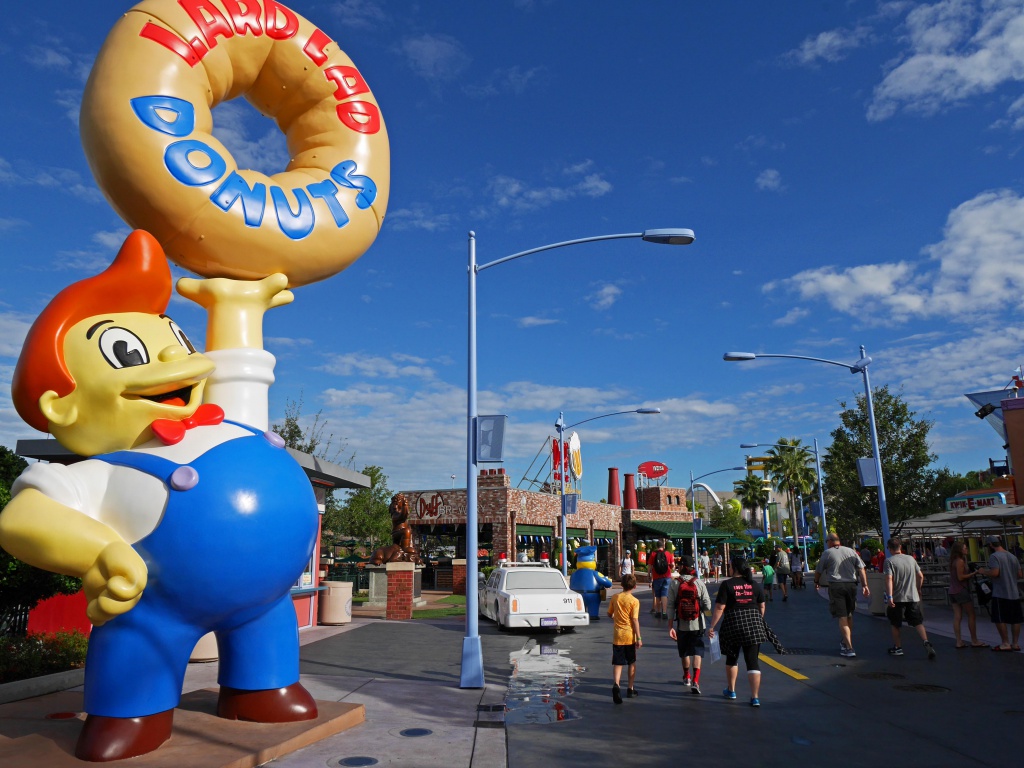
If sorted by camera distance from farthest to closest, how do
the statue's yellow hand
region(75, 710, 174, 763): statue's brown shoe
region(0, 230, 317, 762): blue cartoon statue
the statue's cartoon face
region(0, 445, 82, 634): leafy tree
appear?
1. region(0, 445, 82, 634): leafy tree
2. the statue's cartoon face
3. region(75, 710, 174, 763): statue's brown shoe
4. region(0, 230, 317, 762): blue cartoon statue
5. the statue's yellow hand

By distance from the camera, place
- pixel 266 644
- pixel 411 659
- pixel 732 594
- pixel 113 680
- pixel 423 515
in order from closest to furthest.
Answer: pixel 113 680 → pixel 266 644 → pixel 732 594 → pixel 411 659 → pixel 423 515

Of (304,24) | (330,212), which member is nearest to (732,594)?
(330,212)

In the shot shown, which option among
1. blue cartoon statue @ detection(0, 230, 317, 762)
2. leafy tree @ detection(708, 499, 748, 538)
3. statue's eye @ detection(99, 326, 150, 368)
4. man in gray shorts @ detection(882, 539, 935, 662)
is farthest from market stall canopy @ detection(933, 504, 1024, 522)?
leafy tree @ detection(708, 499, 748, 538)

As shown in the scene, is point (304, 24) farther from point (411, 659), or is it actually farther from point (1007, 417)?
point (1007, 417)

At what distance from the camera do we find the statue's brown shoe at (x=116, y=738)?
18.0ft

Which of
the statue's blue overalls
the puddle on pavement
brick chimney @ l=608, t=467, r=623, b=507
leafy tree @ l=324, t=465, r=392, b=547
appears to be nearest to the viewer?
the statue's blue overalls

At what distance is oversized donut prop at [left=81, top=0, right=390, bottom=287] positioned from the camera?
20.9ft

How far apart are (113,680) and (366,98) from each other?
227 inches

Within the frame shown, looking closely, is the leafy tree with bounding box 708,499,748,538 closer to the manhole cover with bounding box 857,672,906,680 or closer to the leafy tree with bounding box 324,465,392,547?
the leafy tree with bounding box 324,465,392,547

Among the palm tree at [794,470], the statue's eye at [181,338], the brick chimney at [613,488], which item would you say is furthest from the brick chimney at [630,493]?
the statue's eye at [181,338]

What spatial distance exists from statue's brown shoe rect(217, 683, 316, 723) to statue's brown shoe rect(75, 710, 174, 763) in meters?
0.90

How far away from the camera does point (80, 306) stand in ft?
19.4

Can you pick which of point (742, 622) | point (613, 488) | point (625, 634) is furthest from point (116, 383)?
point (613, 488)

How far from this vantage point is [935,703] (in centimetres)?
812
